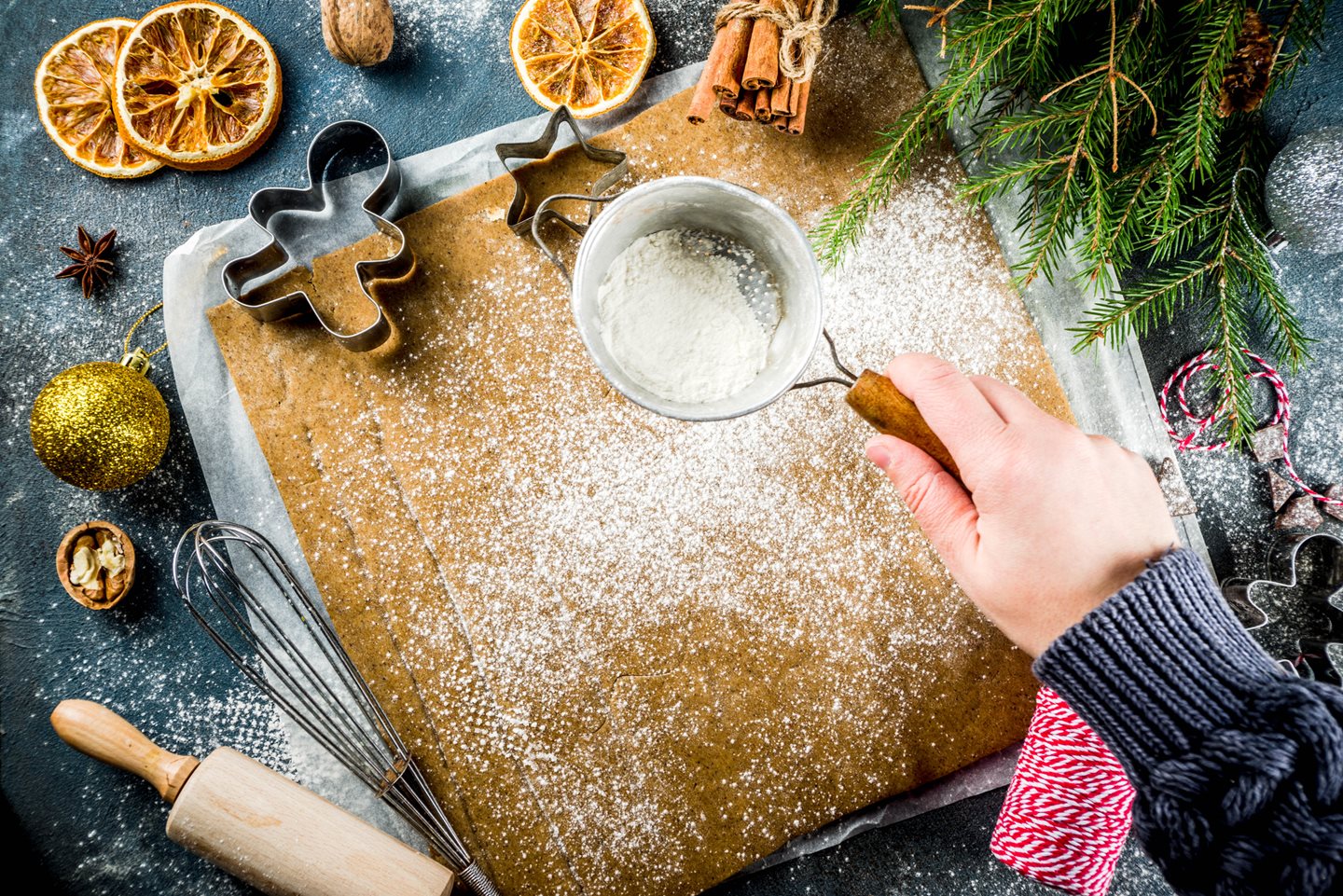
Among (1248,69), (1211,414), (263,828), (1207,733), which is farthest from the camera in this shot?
(1211,414)

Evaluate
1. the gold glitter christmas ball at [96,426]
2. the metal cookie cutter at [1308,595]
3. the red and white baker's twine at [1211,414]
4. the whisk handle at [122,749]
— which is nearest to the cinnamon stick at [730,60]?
the red and white baker's twine at [1211,414]

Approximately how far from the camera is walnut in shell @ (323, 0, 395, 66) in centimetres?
114

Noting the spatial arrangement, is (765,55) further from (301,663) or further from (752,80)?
(301,663)

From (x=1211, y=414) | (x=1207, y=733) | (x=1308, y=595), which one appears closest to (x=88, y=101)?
(x=1207, y=733)

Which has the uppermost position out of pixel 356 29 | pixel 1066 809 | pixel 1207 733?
pixel 356 29

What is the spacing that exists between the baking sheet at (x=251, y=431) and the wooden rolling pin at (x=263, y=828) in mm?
119

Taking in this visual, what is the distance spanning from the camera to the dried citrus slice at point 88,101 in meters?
1.18

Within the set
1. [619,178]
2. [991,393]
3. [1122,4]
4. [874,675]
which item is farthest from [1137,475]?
[619,178]

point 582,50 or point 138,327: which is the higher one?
point 582,50

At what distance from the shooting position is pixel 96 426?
1027mm

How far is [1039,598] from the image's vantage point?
889mm

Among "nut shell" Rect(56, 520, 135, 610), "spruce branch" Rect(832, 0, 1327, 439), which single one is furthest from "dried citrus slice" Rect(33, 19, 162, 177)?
"spruce branch" Rect(832, 0, 1327, 439)

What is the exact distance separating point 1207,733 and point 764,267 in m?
0.75

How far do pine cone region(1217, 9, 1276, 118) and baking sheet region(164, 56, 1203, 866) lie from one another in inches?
12.4
